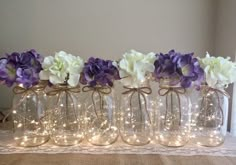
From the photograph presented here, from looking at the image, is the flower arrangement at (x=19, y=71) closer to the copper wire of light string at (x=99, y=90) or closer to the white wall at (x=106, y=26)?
the copper wire of light string at (x=99, y=90)

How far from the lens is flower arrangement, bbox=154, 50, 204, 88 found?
919 mm

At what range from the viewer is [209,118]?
1080 mm

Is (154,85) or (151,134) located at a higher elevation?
(154,85)

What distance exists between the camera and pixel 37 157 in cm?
90

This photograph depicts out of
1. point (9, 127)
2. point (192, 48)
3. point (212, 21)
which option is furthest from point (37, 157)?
point (212, 21)

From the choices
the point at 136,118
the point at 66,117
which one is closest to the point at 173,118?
the point at 136,118

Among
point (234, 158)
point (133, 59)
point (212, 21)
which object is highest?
point (212, 21)

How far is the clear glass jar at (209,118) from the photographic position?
104cm

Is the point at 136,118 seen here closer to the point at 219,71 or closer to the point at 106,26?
the point at 219,71

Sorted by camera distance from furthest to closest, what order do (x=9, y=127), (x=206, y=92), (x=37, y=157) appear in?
(x=9, y=127) → (x=206, y=92) → (x=37, y=157)

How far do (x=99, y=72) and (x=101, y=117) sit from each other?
20cm

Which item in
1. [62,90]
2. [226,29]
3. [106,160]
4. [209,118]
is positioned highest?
[226,29]

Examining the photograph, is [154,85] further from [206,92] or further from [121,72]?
[121,72]

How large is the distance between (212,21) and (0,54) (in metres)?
1.05
